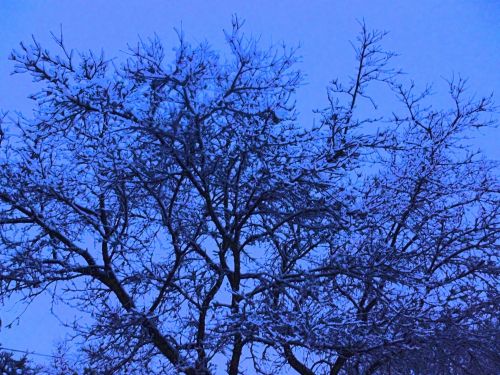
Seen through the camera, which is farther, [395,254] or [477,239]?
[477,239]

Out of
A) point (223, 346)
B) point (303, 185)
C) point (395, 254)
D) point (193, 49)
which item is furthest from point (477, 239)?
point (193, 49)

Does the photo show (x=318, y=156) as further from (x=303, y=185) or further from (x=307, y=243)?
(x=307, y=243)

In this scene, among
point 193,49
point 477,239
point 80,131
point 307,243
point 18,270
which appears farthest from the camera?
point 477,239

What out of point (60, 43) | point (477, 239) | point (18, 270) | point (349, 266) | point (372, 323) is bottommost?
point (372, 323)

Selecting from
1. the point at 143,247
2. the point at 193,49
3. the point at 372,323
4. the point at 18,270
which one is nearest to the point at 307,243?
the point at 372,323

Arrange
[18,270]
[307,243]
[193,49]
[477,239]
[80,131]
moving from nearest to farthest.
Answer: [193,49] → [18,270] → [80,131] → [307,243] → [477,239]

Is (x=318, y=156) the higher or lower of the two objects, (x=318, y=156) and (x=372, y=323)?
the higher

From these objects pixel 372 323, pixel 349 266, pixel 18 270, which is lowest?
pixel 372 323

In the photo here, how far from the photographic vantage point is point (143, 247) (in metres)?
6.96

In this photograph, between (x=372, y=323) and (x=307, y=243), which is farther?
(x=307, y=243)

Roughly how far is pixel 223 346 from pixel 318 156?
2225mm

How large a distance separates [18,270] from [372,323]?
3781 millimetres

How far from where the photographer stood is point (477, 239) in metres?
8.74

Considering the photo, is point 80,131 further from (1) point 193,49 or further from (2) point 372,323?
(2) point 372,323
